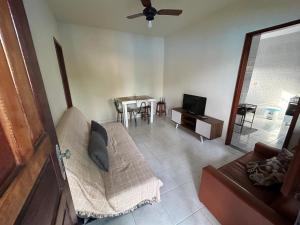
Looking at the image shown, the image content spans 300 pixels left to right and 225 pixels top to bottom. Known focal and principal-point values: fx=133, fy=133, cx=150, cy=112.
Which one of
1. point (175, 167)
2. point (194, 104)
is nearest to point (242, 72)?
point (194, 104)

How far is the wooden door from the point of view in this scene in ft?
1.23

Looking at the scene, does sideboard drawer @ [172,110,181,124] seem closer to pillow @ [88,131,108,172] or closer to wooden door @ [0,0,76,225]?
pillow @ [88,131,108,172]

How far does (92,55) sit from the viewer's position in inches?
144

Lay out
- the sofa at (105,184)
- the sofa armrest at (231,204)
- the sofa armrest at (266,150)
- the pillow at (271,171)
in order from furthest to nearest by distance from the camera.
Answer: the sofa armrest at (266,150)
the pillow at (271,171)
the sofa at (105,184)
the sofa armrest at (231,204)

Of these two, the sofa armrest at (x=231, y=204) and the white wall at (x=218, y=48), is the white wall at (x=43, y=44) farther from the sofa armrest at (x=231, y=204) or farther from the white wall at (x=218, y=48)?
the white wall at (x=218, y=48)

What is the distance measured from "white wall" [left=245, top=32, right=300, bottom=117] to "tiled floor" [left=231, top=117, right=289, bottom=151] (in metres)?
0.76

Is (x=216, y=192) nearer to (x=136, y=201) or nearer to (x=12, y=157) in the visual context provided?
(x=136, y=201)

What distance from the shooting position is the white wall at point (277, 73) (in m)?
3.81

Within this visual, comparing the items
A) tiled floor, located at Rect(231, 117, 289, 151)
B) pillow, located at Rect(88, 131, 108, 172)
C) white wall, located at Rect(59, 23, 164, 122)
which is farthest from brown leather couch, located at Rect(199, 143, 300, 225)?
white wall, located at Rect(59, 23, 164, 122)

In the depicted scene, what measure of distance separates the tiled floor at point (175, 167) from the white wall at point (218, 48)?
0.78 meters

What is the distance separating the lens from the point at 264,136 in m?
3.38

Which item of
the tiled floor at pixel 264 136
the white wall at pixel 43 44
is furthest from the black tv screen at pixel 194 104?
the white wall at pixel 43 44

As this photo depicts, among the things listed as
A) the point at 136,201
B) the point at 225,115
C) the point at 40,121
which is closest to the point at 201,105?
the point at 225,115

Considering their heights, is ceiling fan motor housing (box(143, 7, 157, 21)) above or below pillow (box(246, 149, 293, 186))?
above
